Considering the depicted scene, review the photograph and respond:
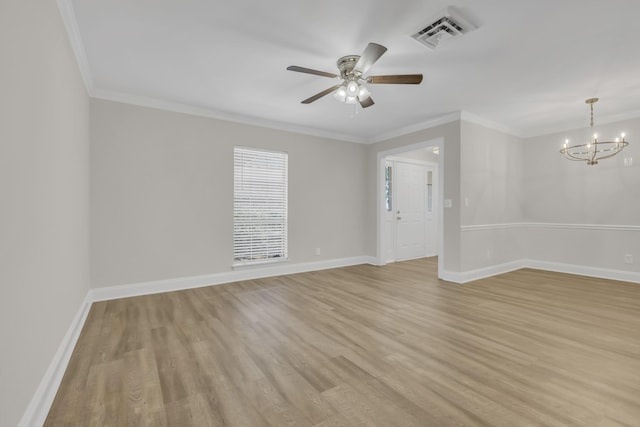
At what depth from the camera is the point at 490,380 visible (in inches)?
76.2

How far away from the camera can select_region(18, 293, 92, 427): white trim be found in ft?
4.78

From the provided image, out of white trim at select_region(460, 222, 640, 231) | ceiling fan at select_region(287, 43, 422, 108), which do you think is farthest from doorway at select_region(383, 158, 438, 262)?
ceiling fan at select_region(287, 43, 422, 108)

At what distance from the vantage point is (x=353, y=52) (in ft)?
9.11

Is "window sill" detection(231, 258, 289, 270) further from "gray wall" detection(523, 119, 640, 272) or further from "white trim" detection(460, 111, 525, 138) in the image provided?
"gray wall" detection(523, 119, 640, 272)

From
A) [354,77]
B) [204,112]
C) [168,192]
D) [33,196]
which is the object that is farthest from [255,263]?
[33,196]

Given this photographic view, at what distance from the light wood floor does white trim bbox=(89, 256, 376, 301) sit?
18 cm

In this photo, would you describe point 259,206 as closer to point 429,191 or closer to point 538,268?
point 429,191

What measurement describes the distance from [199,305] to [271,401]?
2.12m

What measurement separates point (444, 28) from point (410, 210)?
4992mm

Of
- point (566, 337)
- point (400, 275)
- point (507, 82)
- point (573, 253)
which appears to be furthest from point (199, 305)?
point (573, 253)

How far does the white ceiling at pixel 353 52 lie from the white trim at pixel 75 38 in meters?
0.02

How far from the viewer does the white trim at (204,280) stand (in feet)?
12.2

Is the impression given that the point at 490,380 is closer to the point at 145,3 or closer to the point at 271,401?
the point at 271,401

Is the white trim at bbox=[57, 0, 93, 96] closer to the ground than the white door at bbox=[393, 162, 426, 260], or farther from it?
farther from it
